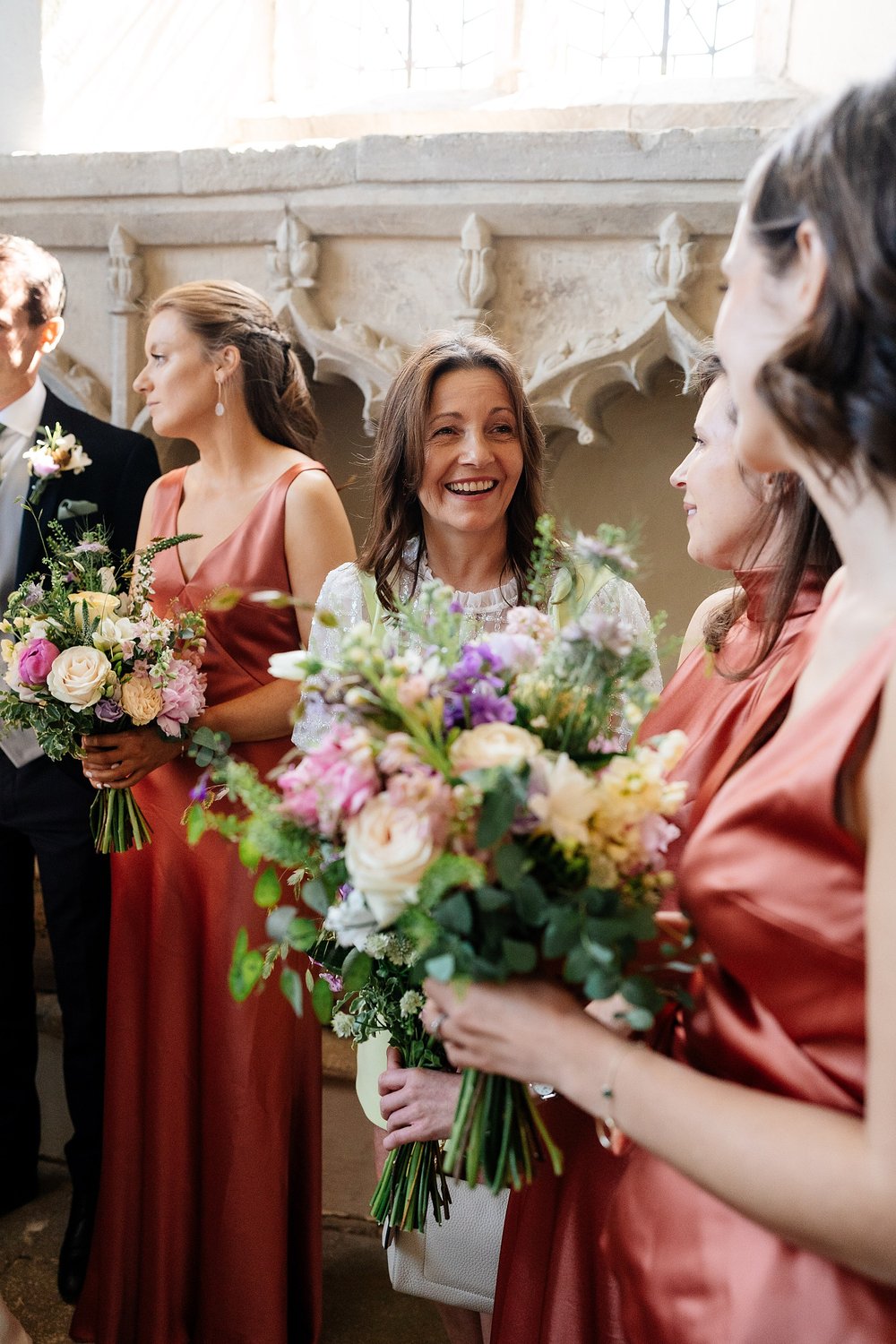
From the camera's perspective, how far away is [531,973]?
114cm

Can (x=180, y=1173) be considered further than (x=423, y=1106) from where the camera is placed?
Yes

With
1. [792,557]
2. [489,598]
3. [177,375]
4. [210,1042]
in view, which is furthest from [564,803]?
[177,375]

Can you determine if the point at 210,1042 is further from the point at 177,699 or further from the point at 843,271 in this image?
the point at 843,271

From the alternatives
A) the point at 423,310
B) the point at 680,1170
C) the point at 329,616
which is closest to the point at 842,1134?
the point at 680,1170

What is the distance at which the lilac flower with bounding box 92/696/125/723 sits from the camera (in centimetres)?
233

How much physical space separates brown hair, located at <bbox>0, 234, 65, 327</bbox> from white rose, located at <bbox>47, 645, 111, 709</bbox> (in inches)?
48.6

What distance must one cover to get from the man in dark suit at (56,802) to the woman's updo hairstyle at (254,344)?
0.37m

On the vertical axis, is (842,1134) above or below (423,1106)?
above

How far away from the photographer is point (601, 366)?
136 inches

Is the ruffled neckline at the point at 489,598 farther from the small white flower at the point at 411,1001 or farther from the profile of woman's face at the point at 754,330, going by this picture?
the profile of woman's face at the point at 754,330

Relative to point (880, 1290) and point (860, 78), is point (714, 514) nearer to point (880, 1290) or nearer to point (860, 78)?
point (860, 78)

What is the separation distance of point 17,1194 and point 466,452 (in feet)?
7.84

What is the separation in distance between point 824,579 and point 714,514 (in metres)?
0.29

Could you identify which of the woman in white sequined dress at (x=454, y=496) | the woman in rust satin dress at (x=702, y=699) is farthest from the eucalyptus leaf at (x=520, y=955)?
the woman in white sequined dress at (x=454, y=496)
